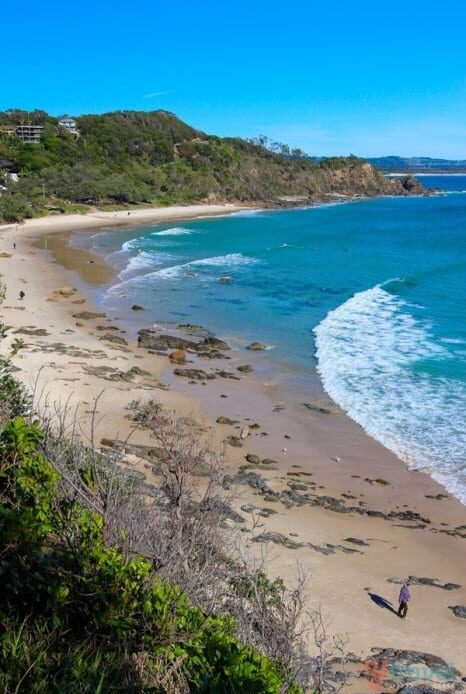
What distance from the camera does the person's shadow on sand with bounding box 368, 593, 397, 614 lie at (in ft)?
37.1

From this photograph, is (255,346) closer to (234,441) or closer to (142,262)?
(234,441)

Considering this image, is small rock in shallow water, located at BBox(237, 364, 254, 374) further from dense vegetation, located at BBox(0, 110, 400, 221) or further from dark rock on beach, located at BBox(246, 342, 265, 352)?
dense vegetation, located at BBox(0, 110, 400, 221)

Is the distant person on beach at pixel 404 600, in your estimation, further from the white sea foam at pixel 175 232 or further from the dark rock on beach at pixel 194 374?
the white sea foam at pixel 175 232

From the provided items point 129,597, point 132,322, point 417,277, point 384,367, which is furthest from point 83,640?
point 417,277

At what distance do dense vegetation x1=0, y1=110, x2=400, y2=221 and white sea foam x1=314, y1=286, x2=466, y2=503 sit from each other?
47935 millimetres

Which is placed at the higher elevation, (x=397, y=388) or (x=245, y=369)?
(x=245, y=369)

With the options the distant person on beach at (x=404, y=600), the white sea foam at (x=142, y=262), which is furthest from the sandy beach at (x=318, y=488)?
the white sea foam at (x=142, y=262)

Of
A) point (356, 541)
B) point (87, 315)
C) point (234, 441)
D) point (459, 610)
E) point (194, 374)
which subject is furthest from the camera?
point (87, 315)

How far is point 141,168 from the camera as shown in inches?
4242

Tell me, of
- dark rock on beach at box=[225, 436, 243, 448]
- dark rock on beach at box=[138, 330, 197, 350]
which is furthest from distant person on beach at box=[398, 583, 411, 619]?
dark rock on beach at box=[138, 330, 197, 350]

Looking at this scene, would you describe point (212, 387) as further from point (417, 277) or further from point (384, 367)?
point (417, 277)

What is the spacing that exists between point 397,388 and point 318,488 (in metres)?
8.05

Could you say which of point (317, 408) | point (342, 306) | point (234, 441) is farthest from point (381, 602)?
point (342, 306)

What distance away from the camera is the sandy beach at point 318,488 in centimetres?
1130
